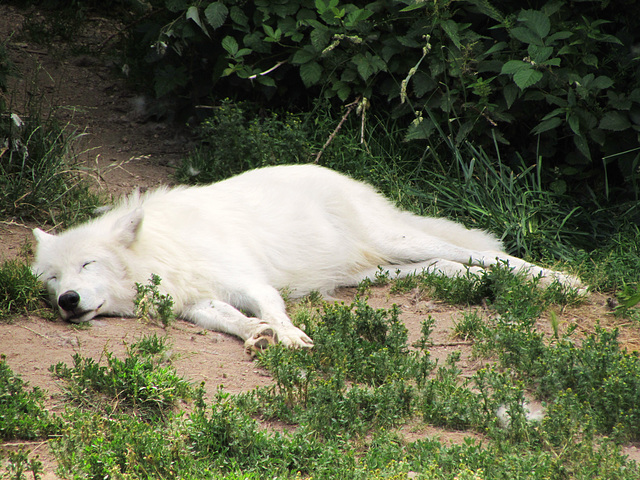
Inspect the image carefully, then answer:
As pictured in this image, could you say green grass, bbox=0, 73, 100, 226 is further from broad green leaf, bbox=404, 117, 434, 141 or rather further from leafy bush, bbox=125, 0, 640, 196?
broad green leaf, bbox=404, 117, 434, 141

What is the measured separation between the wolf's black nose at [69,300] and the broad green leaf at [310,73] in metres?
3.13

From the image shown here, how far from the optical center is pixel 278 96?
730 centimetres

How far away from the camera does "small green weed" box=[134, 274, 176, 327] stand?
429 centimetres

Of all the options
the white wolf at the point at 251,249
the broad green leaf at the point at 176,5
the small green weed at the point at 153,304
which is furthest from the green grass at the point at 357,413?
the broad green leaf at the point at 176,5

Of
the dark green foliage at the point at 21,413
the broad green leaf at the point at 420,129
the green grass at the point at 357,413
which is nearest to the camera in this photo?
the green grass at the point at 357,413

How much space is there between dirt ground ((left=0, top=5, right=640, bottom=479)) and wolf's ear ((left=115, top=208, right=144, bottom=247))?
1.85 ft

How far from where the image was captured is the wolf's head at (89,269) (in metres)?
4.28

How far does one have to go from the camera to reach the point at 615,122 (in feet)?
17.9

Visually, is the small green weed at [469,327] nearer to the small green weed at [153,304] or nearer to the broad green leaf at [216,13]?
the small green weed at [153,304]

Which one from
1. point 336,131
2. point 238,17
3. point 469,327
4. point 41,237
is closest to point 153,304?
point 41,237

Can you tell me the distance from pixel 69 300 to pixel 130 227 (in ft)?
2.14

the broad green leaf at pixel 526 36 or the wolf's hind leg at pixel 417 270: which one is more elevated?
the broad green leaf at pixel 526 36

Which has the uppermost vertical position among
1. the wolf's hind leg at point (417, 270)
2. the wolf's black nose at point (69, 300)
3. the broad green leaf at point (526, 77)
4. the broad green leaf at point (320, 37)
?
the broad green leaf at point (320, 37)

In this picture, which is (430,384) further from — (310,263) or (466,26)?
(466,26)
